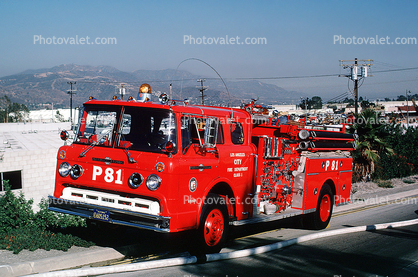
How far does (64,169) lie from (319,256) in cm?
488

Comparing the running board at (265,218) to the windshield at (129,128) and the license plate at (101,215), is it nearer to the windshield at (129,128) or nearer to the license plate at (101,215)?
the windshield at (129,128)

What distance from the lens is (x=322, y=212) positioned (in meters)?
10.4

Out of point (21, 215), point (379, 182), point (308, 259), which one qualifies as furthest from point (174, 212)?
point (379, 182)

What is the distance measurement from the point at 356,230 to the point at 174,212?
556 cm

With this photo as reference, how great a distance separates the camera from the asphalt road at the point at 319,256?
21.4 ft

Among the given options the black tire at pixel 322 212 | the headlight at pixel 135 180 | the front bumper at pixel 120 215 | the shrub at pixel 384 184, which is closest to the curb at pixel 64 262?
the front bumper at pixel 120 215

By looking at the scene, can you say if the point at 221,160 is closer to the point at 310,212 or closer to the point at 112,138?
the point at 112,138

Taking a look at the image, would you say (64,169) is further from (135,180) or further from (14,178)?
(14,178)

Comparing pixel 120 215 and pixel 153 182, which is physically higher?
pixel 153 182

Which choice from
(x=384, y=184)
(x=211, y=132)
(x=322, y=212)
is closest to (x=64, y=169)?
(x=211, y=132)

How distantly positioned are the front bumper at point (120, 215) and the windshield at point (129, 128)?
103 cm

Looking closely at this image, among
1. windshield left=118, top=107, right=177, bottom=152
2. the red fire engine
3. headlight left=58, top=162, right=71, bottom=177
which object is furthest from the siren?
headlight left=58, top=162, right=71, bottom=177

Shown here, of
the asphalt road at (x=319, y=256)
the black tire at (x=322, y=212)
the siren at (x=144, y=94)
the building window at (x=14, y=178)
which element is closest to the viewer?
the asphalt road at (x=319, y=256)

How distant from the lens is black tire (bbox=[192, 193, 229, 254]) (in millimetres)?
6775
